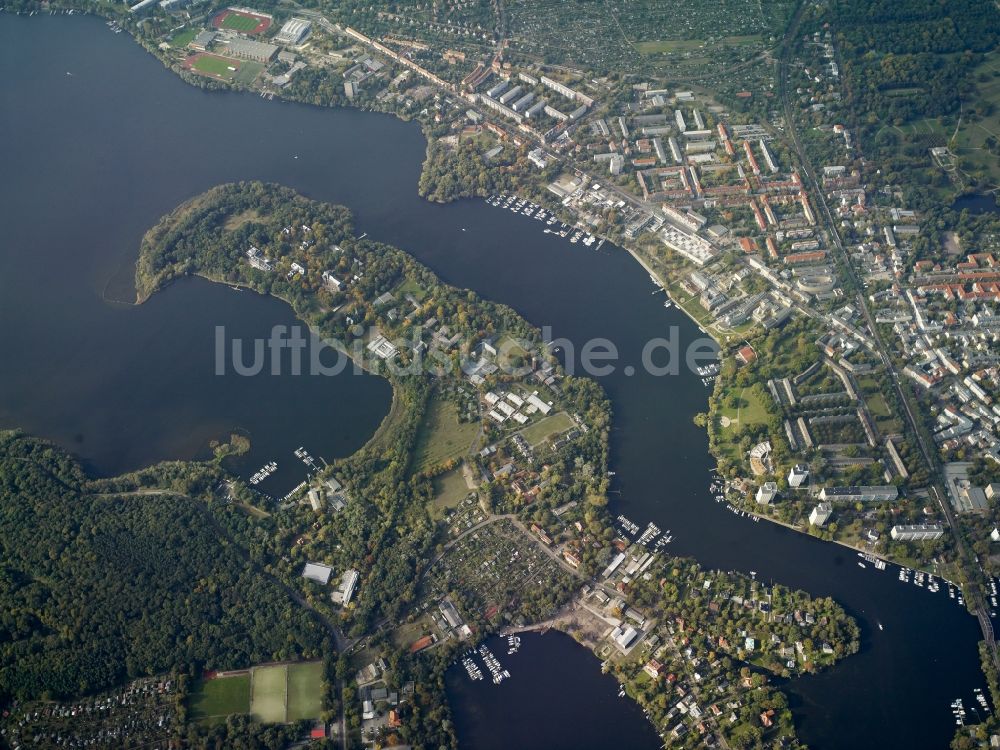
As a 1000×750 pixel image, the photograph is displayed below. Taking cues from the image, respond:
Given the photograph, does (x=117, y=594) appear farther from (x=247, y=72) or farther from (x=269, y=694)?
(x=247, y=72)

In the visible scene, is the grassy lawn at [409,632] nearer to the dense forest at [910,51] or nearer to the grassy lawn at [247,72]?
the grassy lawn at [247,72]

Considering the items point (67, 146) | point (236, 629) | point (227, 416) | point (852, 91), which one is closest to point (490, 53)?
point (852, 91)

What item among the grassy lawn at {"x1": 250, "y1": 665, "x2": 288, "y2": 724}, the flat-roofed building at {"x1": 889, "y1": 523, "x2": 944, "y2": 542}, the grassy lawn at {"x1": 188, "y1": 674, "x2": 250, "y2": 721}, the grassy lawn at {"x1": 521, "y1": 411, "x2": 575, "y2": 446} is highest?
the flat-roofed building at {"x1": 889, "y1": 523, "x2": 944, "y2": 542}

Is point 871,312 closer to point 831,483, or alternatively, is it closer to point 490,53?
point 831,483

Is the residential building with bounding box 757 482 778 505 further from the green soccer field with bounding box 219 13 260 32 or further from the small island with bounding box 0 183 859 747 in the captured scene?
the green soccer field with bounding box 219 13 260 32

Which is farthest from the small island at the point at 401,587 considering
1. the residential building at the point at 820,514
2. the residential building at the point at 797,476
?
the residential building at the point at 797,476

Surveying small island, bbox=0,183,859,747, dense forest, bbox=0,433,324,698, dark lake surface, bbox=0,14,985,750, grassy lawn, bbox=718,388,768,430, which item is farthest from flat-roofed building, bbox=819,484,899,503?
dense forest, bbox=0,433,324,698

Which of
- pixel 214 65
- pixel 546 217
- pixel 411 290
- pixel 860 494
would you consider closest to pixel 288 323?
pixel 411 290
